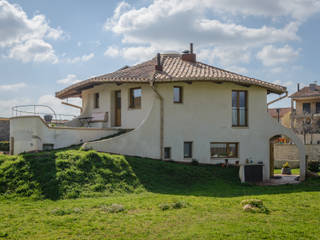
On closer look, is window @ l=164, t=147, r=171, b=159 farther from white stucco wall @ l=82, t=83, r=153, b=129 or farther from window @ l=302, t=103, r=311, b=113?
window @ l=302, t=103, r=311, b=113

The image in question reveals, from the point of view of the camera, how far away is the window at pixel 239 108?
19500 millimetres

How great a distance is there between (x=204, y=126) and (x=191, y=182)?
481cm

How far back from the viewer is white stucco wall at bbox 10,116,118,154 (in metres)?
16.2

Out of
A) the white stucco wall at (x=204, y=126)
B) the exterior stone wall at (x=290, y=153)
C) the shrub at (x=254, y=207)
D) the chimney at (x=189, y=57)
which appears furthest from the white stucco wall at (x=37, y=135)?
the exterior stone wall at (x=290, y=153)

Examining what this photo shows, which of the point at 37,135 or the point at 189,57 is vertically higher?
the point at 189,57

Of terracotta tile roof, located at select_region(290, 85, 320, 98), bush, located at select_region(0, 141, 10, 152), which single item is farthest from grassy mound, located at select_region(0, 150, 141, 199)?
terracotta tile roof, located at select_region(290, 85, 320, 98)

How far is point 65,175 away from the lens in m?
11.9

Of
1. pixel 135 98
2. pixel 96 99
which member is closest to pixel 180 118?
pixel 135 98

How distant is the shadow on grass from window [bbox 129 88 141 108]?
4.67 metres

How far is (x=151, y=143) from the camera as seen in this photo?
57.1ft

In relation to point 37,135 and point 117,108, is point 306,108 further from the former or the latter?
point 37,135

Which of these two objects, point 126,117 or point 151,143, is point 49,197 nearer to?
point 151,143

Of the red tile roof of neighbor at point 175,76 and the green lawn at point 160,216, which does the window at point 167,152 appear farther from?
the green lawn at point 160,216

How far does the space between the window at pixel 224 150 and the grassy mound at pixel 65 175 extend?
6.50 metres
